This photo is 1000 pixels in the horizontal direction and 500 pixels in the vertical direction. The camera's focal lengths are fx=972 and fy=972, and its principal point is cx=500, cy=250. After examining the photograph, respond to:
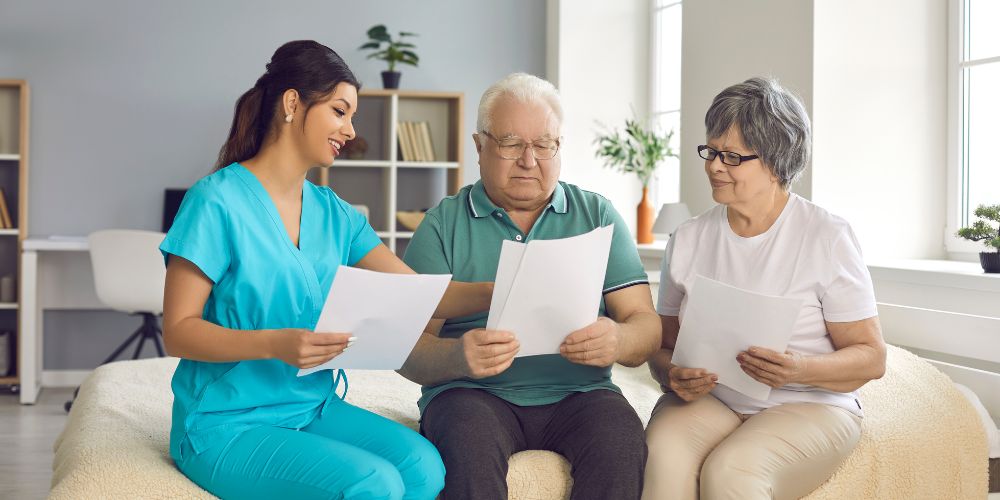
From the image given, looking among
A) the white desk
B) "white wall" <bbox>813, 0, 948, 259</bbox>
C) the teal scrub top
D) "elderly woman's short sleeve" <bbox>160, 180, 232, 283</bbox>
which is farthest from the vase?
"elderly woman's short sleeve" <bbox>160, 180, 232, 283</bbox>

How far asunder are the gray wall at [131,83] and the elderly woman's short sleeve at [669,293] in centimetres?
353

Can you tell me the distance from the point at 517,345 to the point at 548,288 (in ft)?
0.38

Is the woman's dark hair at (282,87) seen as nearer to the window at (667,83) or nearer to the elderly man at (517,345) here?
the elderly man at (517,345)

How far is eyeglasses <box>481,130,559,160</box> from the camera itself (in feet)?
6.26

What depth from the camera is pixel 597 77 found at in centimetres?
525

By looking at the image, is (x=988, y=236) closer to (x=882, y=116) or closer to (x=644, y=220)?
(x=882, y=116)

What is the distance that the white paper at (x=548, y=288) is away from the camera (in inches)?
60.7

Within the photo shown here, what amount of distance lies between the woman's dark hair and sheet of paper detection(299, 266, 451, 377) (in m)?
0.34

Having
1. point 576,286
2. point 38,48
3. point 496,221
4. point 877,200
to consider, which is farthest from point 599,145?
point 576,286

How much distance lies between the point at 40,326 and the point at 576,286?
3.95 m

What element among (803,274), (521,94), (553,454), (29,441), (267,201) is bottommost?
(29,441)

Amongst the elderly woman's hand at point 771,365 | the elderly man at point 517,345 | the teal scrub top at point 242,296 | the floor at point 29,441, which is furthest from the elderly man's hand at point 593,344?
the floor at point 29,441

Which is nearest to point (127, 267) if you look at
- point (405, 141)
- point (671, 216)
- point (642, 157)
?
point (405, 141)

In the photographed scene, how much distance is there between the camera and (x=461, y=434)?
1651 mm
